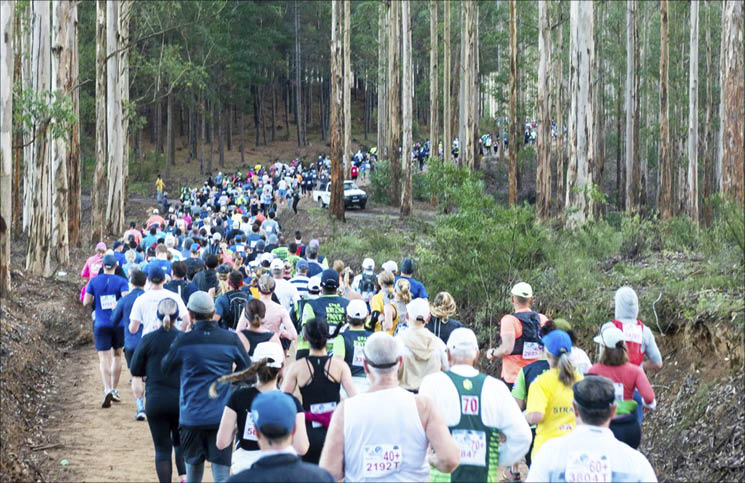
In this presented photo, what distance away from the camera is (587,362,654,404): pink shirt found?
6.94m

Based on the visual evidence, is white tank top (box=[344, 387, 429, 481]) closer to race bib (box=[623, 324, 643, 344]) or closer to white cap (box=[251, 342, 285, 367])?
white cap (box=[251, 342, 285, 367])

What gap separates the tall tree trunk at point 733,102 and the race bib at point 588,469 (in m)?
21.4

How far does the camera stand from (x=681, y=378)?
11742 millimetres

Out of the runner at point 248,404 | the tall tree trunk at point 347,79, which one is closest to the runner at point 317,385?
the runner at point 248,404

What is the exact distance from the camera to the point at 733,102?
25.9 m

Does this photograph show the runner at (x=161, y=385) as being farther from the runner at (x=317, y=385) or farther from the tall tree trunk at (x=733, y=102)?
the tall tree trunk at (x=733, y=102)

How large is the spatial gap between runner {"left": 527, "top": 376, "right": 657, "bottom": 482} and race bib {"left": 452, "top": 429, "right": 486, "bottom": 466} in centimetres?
109

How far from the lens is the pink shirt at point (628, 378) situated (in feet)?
22.8

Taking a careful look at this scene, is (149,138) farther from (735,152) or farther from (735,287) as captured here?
(735,287)

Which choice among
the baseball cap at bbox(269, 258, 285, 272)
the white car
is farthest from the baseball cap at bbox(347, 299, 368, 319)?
the white car

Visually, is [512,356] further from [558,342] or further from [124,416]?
[124,416]

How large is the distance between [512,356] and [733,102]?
19141mm

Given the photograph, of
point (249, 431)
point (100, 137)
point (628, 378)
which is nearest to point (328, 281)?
point (249, 431)

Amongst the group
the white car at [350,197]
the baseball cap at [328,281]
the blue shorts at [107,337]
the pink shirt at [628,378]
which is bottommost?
the white car at [350,197]
